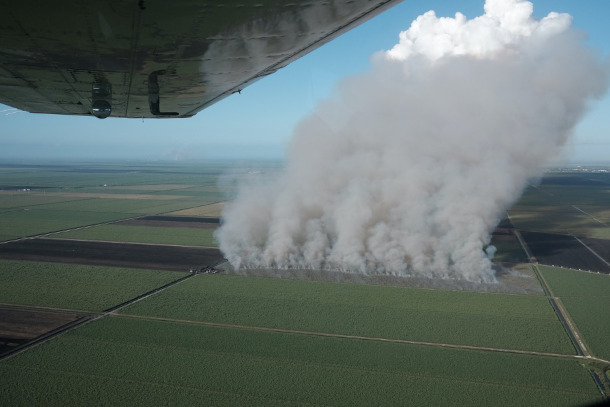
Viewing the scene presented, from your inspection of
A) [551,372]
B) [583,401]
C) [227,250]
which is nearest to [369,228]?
[227,250]

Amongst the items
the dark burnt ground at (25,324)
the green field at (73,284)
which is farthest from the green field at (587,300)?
the dark burnt ground at (25,324)

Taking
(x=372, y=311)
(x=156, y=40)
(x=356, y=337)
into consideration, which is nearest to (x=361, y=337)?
(x=356, y=337)

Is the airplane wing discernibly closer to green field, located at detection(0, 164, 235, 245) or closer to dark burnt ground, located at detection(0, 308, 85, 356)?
dark burnt ground, located at detection(0, 308, 85, 356)

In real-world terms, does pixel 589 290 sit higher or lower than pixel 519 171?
lower

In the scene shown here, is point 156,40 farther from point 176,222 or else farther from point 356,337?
point 176,222

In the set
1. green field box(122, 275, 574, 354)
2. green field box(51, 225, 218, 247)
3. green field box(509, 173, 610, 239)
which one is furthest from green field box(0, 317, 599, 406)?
green field box(509, 173, 610, 239)

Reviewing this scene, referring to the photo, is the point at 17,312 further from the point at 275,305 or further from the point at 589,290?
A: the point at 589,290
